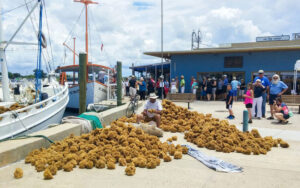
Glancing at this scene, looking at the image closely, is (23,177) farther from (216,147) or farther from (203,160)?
(216,147)

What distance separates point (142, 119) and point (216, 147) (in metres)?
2.93

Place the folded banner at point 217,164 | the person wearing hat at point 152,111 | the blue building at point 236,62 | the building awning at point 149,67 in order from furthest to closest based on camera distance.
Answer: the building awning at point 149,67, the blue building at point 236,62, the person wearing hat at point 152,111, the folded banner at point 217,164

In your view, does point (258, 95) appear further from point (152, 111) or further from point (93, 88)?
point (93, 88)

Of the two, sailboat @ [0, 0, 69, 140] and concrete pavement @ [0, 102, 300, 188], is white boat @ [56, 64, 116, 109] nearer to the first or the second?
sailboat @ [0, 0, 69, 140]

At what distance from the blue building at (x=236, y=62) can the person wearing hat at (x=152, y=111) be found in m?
11.6

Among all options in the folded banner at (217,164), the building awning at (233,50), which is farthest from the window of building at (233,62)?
the folded banner at (217,164)

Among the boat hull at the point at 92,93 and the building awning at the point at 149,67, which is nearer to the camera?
the boat hull at the point at 92,93

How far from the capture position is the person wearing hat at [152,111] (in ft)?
27.6

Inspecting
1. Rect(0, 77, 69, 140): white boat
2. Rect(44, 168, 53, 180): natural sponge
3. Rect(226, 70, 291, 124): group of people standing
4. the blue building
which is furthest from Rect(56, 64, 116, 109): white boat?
Rect(44, 168, 53, 180): natural sponge

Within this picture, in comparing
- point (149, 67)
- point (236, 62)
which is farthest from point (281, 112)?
point (149, 67)

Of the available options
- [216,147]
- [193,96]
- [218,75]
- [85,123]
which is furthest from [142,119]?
[218,75]

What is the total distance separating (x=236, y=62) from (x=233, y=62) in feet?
0.64

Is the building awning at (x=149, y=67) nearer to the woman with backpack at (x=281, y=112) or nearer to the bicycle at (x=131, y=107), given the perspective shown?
the bicycle at (x=131, y=107)

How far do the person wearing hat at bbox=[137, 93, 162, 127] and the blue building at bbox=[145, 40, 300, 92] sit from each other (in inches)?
455
